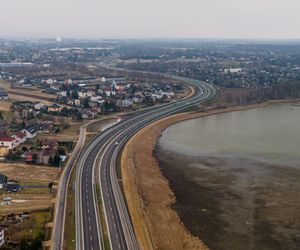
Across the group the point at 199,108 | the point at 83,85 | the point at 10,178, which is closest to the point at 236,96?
the point at 199,108

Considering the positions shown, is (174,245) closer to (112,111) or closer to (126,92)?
(112,111)

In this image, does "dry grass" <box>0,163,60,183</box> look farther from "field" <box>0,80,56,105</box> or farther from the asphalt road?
"field" <box>0,80,56,105</box>

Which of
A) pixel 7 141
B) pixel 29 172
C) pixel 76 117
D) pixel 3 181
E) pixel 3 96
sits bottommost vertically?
pixel 76 117

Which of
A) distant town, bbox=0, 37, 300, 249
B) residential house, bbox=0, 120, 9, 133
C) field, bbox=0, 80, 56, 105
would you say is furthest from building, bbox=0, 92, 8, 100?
residential house, bbox=0, 120, 9, 133

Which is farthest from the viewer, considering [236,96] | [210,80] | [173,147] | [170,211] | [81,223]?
[210,80]

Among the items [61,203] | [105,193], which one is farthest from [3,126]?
[61,203]

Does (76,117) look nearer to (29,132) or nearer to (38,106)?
(38,106)
